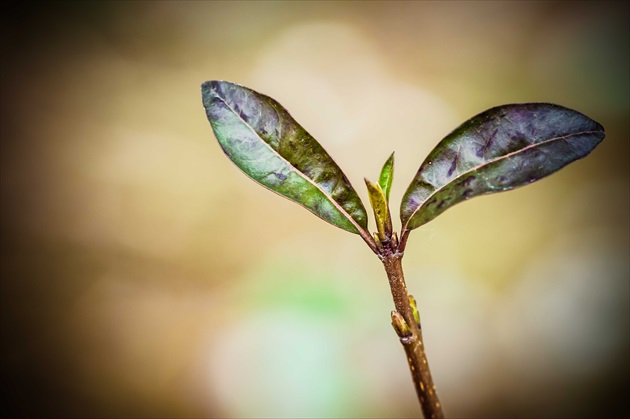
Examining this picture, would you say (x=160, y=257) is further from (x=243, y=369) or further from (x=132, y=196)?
(x=243, y=369)

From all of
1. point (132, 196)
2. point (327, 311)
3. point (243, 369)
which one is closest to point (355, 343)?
point (327, 311)

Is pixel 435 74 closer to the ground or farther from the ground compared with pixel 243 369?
farther from the ground

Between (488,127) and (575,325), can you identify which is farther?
(575,325)

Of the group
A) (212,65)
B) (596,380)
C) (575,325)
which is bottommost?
(596,380)

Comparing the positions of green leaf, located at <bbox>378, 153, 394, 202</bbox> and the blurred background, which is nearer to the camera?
green leaf, located at <bbox>378, 153, 394, 202</bbox>

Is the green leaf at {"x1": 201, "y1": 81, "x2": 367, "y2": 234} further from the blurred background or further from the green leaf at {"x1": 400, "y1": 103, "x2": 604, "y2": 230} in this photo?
the blurred background

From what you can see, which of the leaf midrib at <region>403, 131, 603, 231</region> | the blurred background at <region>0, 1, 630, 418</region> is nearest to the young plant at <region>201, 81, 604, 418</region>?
the leaf midrib at <region>403, 131, 603, 231</region>

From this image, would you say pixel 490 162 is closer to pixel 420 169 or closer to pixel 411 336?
pixel 420 169
